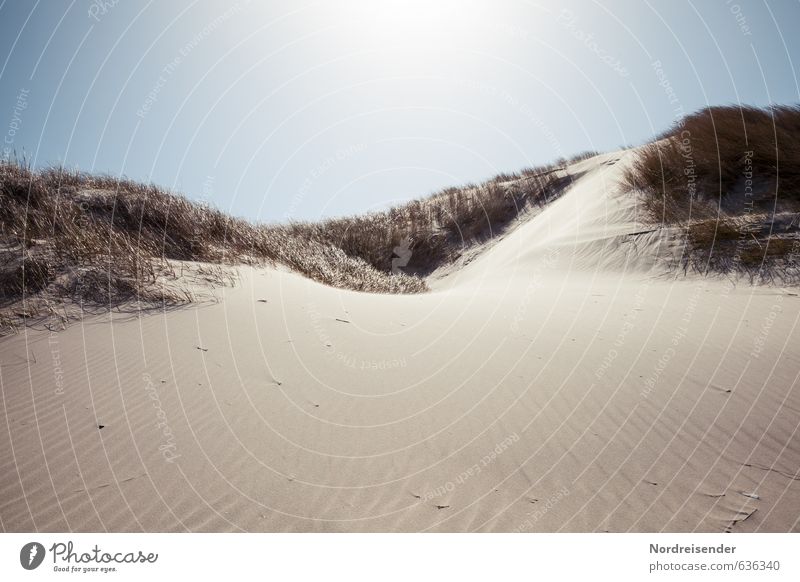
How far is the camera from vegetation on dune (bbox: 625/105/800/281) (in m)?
8.23

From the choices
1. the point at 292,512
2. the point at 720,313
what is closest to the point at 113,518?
the point at 292,512

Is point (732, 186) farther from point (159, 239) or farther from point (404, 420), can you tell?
point (159, 239)

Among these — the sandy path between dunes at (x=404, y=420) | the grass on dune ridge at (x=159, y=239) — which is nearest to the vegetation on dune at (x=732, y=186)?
the sandy path between dunes at (x=404, y=420)

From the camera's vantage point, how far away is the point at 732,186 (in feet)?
33.3

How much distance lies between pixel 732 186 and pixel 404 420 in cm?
1060

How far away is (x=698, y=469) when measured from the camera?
10.1ft

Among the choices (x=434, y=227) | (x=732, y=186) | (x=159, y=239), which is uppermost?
(x=159, y=239)

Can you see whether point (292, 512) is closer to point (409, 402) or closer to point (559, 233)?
point (409, 402)

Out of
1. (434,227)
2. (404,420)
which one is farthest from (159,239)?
(434,227)

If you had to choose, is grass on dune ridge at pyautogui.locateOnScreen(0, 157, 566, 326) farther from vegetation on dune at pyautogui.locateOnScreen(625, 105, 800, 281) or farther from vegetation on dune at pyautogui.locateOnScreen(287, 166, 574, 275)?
vegetation on dune at pyautogui.locateOnScreen(625, 105, 800, 281)

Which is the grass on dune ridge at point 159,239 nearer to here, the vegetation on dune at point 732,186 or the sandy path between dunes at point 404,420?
the sandy path between dunes at point 404,420

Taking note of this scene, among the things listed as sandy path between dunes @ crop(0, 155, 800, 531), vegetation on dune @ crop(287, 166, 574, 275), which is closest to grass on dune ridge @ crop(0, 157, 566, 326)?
vegetation on dune @ crop(287, 166, 574, 275)

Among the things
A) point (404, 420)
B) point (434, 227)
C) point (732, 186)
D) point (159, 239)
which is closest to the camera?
point (404, 420)

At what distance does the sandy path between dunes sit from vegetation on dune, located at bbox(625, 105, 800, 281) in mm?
1891
